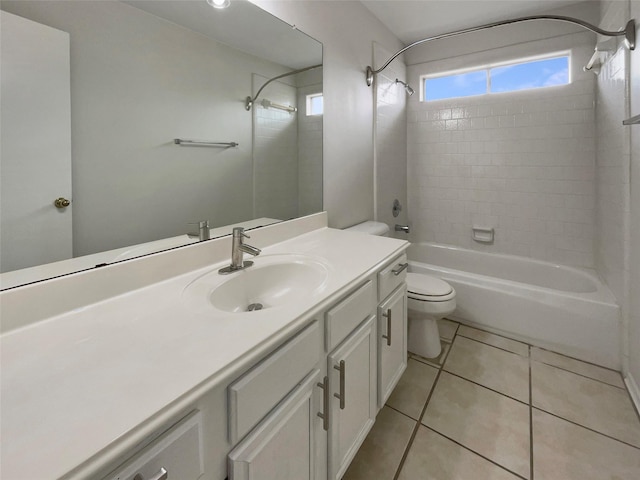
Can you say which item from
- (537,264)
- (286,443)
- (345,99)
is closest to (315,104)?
(345,99)

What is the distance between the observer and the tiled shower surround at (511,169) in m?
2.46

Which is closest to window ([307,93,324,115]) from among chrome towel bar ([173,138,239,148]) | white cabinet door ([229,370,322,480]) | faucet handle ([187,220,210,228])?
chrome towel bar ([173,138,239,148])

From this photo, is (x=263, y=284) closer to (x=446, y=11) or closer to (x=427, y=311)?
(x=427, y=311)

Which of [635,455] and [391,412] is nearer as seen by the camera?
[635,455]

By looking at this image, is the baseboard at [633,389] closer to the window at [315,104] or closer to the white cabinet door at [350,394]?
the white cabinet door at [350,394]

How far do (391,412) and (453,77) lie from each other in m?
2.88

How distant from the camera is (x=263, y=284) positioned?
3.95 feet

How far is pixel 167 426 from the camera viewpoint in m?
0.53

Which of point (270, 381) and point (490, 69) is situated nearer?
point (270, 381)

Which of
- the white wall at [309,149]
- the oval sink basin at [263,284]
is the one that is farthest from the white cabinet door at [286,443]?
the white wall at [309,149]

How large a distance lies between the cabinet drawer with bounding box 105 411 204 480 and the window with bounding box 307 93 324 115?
5.32 feet

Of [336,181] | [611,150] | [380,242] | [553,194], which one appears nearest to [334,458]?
[380,242]

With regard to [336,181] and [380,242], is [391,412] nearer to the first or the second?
[380,242]

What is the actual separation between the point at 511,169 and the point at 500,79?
2.55ft
